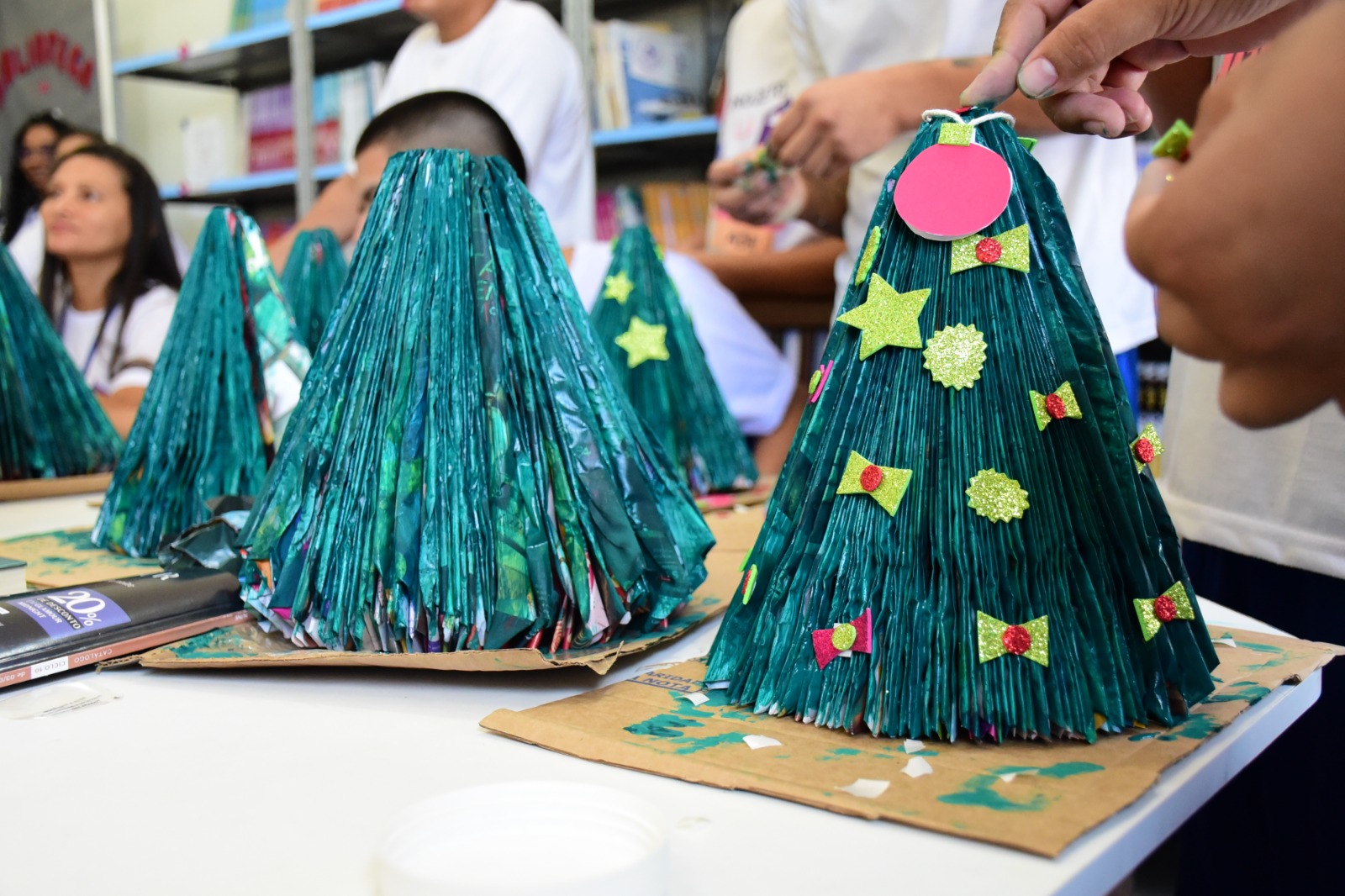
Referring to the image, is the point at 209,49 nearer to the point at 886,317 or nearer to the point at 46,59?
the point at 46,59

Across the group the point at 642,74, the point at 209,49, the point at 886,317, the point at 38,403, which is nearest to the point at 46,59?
the point at 209,49

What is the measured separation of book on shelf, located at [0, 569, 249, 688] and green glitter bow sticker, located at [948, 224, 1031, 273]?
529 millimetres

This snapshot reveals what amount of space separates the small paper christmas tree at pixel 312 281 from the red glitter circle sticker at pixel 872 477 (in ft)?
3.33

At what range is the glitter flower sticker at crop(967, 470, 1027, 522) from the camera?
52 centimetres

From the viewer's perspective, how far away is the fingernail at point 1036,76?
1.75ft

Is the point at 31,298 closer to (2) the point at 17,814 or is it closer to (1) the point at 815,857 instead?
(2) the point at 17,814

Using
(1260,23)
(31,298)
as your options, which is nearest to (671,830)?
(1260,23)

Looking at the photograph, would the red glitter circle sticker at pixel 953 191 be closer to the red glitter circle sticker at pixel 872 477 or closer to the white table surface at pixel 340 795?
the red glitter circle sticker at pixel 872 477

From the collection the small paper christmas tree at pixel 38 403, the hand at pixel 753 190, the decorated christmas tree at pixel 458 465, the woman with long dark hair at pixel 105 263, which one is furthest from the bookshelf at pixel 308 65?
the decorated christmas tree at pixel 458 465

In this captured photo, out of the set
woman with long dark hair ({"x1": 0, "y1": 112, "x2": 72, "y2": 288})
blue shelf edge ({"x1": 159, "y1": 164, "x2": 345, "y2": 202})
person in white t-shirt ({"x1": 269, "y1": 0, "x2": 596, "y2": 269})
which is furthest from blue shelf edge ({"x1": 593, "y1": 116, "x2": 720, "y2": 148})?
woman with long dark hair ({"x1": 0, "y1": 112, "x2": 72, "y2": 288})

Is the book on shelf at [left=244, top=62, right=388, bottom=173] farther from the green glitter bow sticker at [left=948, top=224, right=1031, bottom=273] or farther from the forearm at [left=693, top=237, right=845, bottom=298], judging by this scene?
the green glitter bow sticker at [left=948, top=224, right=1031, bottom=273]

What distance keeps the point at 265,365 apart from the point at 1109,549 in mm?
765

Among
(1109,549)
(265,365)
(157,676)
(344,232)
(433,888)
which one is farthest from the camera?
(344,232)

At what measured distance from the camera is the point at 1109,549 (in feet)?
1.77
